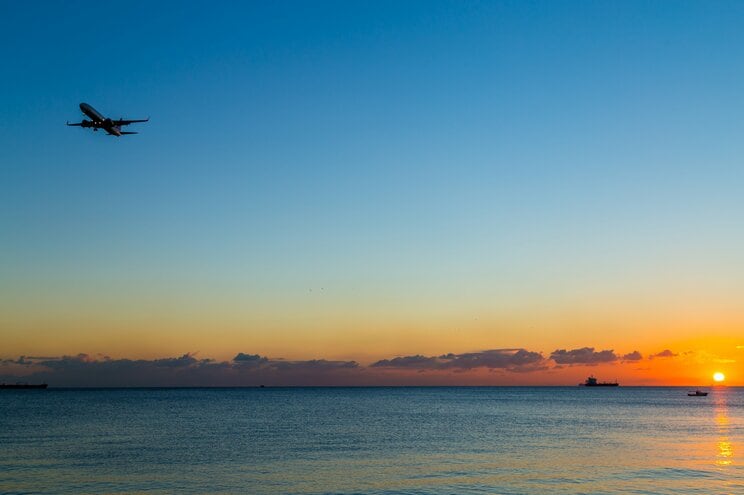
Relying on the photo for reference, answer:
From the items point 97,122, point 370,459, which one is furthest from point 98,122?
point 370,459

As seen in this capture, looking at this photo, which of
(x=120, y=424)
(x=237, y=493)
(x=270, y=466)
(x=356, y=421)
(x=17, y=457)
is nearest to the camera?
(x=237, y=493)

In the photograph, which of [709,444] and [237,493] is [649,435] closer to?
[709,444]

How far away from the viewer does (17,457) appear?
61219mm

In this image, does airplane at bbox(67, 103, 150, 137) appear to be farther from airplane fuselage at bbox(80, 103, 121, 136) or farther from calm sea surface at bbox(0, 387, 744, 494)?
calm sea surface at bbox(0, 387, 744, 494)

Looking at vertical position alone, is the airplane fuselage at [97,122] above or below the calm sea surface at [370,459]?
above

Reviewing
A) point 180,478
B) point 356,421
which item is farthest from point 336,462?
point 356,421

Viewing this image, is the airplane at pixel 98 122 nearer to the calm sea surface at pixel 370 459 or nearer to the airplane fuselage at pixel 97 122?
the airplane fuselage at pixel 97 122

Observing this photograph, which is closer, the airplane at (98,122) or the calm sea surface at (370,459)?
the calm sea surface at (370,459)

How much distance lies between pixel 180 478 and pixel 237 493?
7.58 m

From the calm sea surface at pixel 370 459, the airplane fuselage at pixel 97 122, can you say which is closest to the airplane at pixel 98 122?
the airplane fuselage at pixel 97 122

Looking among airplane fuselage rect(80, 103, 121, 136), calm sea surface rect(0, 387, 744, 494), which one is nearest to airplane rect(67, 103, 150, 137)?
airplane fuselage rect(80, 103, 121, 136)

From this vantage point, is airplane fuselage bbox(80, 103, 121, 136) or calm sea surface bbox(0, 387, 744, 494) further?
airplane fuselage bbox(80, 103, 121, 136)

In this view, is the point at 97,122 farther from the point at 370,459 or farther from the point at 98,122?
the point at 370,459

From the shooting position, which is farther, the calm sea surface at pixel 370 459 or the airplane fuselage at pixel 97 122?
the airplane fuselage at pixel 97 122
